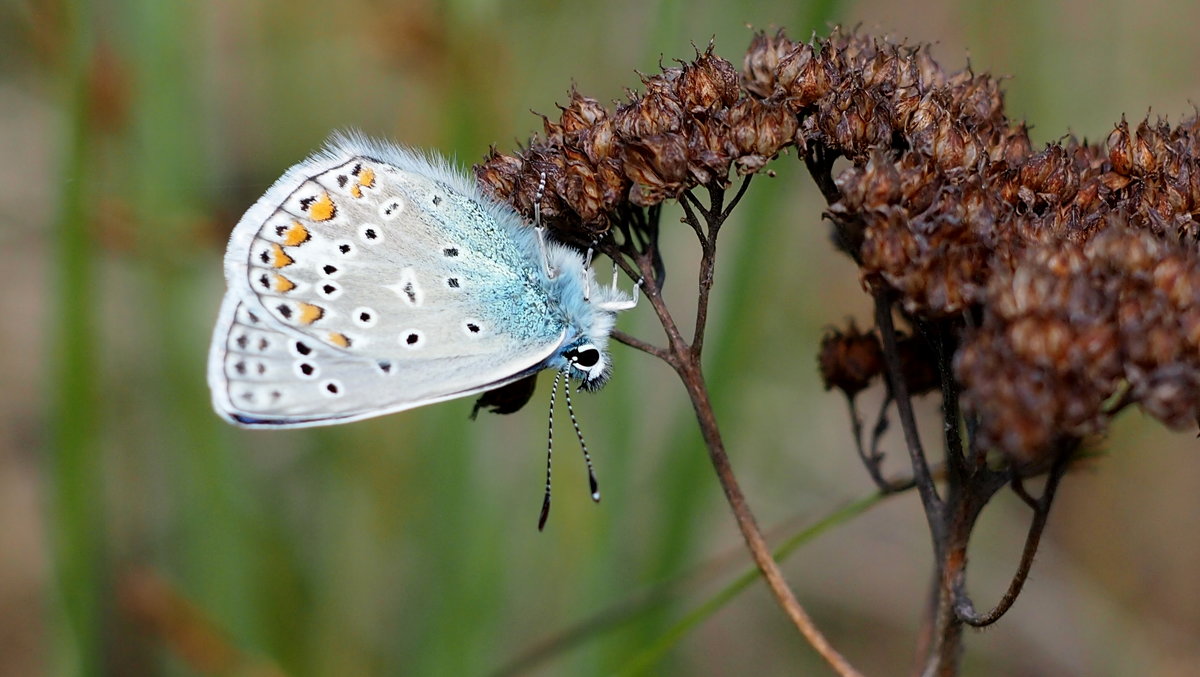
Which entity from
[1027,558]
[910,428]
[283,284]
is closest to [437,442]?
[283,284]

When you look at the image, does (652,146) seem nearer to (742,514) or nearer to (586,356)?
(586,356)

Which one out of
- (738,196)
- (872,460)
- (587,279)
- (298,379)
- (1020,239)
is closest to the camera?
(1020,239)

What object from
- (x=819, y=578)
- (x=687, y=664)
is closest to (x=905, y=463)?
(x=819, y=578)

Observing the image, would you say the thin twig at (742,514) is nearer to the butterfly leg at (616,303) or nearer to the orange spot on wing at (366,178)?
the butterfly leg at (616,303)

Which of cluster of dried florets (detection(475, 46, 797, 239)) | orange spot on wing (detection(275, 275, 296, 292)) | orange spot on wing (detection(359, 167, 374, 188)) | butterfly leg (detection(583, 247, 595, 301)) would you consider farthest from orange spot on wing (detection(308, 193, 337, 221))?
butterfly leg (detection(583, 247, 595, 301))

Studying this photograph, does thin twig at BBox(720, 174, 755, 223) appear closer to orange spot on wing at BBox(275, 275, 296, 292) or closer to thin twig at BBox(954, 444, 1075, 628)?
thin twig at BBox(954, 444, 1075, 628)
